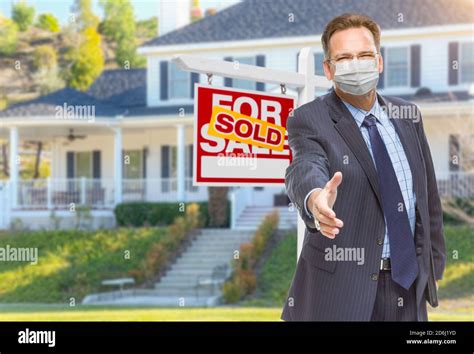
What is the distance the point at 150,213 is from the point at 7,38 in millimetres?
62665

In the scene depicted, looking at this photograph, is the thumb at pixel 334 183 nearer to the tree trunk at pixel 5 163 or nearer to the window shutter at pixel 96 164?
the window shutter at pixel 96 164

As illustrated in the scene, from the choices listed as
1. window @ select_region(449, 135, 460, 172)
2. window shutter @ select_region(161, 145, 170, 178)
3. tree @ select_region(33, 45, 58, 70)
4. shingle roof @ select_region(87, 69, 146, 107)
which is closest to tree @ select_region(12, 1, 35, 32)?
tree @ select_region(33, 45, 58, 70)

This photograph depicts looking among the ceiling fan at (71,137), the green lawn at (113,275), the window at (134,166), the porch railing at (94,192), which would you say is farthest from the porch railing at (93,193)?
the ceiling fan at (71,137)

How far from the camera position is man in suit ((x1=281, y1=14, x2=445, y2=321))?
12.9ft

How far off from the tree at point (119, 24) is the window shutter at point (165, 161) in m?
49.6

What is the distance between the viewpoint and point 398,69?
31.8 meters

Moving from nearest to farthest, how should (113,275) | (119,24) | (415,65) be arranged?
(113,275), (415,65), (119,24)

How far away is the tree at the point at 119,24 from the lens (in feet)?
282

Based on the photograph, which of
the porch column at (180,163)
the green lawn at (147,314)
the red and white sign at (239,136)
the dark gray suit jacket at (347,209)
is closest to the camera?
the dark gray suit jacket at (347,209)

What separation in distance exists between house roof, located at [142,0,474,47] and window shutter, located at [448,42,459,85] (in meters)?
0.78

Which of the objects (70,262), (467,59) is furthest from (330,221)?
(467,59)

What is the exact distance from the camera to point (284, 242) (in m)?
26.9

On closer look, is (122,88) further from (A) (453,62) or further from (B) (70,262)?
(A) (453,62)
